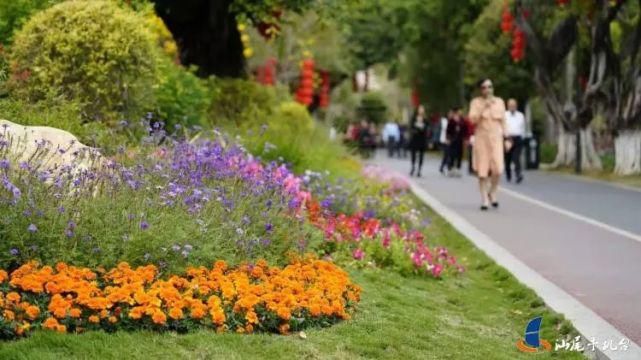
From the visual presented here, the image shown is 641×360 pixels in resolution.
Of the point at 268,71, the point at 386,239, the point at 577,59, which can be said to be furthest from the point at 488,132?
the point at 268,71

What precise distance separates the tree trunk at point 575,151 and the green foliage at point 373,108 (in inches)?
1858

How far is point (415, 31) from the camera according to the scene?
46.4 metres

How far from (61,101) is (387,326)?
552cm

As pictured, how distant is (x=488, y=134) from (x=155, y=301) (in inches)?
392

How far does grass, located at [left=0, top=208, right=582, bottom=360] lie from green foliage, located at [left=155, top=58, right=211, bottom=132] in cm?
582

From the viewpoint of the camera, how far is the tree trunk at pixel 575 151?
26547 mm

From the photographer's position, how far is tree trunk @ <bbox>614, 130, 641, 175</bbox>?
2362cm

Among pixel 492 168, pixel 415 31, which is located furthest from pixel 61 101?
pixel 415 31

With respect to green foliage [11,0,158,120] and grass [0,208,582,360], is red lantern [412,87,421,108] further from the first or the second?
grass [0,208,582,360]

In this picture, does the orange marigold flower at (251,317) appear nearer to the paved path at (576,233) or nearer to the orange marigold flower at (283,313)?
the orange marigold flower at (283,313)

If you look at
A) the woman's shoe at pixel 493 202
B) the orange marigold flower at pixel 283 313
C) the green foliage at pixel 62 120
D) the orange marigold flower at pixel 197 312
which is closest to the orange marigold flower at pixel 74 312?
the orange marigold flower at pixel 197 312

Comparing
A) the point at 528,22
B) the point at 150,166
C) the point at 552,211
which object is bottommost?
the point at 552,211

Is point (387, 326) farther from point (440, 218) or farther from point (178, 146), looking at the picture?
point (440, 218)

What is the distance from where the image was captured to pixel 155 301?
17.6 ft
